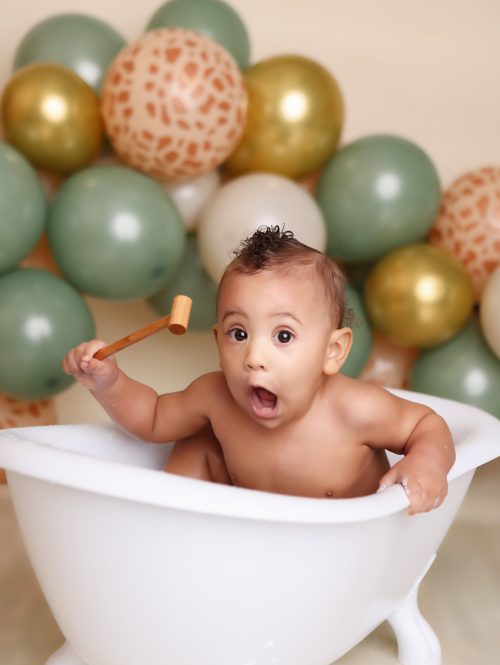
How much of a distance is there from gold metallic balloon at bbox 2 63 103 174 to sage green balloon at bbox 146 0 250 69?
→ 27 centimetres

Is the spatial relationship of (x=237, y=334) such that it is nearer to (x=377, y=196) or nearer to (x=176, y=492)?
(x=176, y=492)

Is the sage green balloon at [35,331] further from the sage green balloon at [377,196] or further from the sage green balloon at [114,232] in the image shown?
the sage green balloon at [377,196]

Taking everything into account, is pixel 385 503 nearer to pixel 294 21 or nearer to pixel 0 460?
pixel 0 460

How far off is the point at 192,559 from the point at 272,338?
289 millimetres

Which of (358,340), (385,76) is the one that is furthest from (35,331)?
(385,76)

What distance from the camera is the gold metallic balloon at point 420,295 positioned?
77.0 inches

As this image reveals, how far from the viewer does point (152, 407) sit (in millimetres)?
1289

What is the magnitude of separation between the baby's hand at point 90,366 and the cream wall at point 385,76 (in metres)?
1.15

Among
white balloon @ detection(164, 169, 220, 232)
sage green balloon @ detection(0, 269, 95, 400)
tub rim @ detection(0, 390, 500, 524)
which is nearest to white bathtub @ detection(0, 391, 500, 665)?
tub rim @ detection(0, 390, 500, 524)

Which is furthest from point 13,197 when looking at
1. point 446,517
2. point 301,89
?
point 446,517

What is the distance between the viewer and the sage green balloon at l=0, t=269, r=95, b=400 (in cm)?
174

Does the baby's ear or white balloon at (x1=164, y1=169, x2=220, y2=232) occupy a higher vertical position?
the baby's ear

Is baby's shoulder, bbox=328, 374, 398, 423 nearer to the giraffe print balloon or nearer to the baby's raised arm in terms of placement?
the baby's raised arm

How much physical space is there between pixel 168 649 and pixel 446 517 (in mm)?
433
